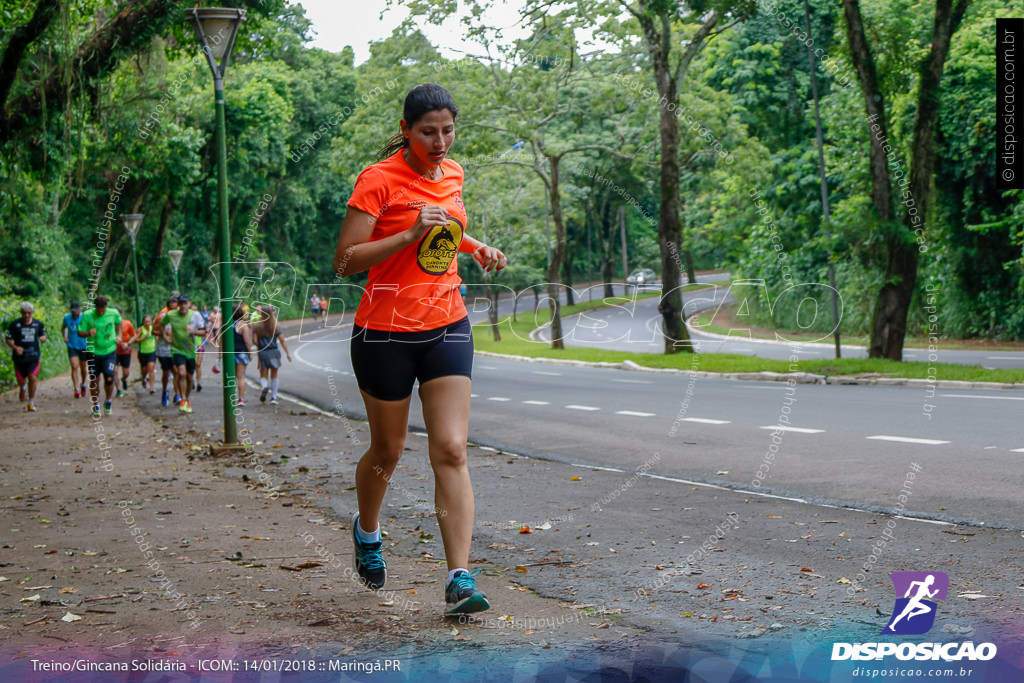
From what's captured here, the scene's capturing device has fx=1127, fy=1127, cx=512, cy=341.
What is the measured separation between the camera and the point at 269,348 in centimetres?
1752

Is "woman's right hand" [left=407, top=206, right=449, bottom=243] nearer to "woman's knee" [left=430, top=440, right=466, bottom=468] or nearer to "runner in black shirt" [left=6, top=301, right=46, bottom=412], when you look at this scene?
"woman's knee" [left=430, top=440, right=466, bottom=468]

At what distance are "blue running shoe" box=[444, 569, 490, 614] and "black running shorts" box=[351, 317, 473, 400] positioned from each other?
78 centimetres

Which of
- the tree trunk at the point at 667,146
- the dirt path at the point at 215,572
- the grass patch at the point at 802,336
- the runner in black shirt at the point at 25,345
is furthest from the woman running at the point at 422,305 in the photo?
the grass patch at the point at 802,336

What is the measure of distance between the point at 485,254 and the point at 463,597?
139cm

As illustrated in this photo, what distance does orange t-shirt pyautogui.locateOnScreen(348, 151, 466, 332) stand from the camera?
445 cm

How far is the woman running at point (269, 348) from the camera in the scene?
17453mm

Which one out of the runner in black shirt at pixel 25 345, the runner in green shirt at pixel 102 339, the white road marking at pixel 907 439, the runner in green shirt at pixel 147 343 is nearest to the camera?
the white road marking at pixel 907 439

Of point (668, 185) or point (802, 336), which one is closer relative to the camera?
point (668, 185)

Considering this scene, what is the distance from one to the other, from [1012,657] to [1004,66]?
1311 cm

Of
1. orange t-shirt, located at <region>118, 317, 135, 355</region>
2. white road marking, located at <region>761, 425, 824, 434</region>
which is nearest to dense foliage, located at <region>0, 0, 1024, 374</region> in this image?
orange t-shirt, located at <region>118, 317, 135, 355</region>

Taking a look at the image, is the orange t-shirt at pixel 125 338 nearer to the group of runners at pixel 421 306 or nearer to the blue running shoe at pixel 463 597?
the group of runners at pixel 421 306

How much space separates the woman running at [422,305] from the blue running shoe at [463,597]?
0.03m

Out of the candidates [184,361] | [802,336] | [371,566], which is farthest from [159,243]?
[371,566]

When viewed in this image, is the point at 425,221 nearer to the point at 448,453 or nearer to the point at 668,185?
the point at 448,453
